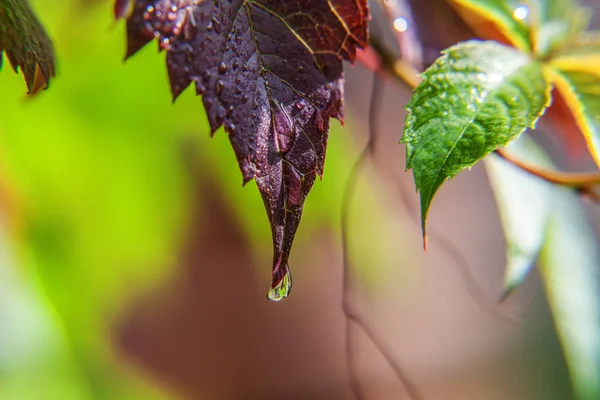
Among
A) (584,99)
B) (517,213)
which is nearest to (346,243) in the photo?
(517,213)

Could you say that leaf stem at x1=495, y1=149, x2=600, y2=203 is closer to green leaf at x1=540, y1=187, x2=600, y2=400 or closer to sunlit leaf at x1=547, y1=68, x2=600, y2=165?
sunlit leaf at x1=547, y1=68, x2=600, y2=165

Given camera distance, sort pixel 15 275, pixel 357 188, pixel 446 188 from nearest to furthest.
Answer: pixel 15 275 < pixel 357 188 < pixel 446 188

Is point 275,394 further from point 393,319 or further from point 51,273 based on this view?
point 51,273

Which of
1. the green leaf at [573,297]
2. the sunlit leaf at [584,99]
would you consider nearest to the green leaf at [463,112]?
the sunlit leaf at [584,99]

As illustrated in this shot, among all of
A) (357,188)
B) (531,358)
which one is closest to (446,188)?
(357,188)

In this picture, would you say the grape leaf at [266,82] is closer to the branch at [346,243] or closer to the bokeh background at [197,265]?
the branch at [346,243]

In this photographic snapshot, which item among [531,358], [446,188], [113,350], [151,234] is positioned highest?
[151,234]
